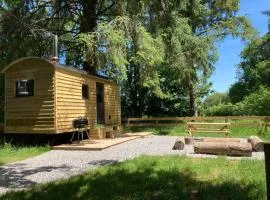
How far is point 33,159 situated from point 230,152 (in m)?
5.60

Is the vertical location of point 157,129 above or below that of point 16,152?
above

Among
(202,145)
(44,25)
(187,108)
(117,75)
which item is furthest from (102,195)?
(187,108)

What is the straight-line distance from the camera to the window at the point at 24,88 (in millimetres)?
14761

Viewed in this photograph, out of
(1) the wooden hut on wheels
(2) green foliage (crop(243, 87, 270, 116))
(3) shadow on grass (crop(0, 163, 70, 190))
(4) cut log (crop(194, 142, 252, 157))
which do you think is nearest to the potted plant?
(1) the wooden hut on wheels

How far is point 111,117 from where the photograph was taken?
1953cm

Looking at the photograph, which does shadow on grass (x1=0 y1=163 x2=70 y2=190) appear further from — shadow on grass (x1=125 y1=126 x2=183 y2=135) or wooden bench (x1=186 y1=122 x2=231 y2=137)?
shadow on grass (x1=125 y1=126 x2=183 y2=135)

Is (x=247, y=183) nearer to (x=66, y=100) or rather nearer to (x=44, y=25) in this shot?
(x=66, y=100)

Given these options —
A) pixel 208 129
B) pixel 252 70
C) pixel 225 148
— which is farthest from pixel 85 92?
pixel 252 70

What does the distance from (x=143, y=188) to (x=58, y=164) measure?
13.2 ft

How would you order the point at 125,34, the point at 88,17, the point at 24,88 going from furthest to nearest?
the point at 88,17
the point at 125,34
the point at 24,88

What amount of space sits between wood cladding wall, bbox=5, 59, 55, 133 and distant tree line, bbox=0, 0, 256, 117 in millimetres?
2437

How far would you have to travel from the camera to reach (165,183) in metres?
7.05

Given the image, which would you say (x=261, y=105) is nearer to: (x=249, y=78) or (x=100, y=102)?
(x=100, y=102)

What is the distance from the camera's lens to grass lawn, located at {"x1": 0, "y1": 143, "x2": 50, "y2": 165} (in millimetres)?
11633
